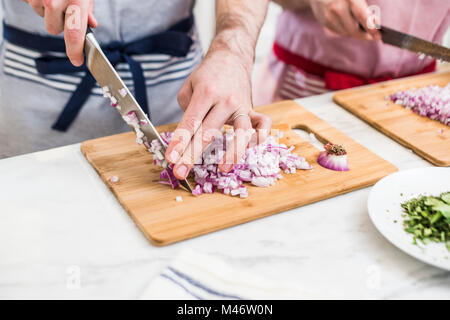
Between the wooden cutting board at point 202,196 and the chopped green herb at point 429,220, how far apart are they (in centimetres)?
16

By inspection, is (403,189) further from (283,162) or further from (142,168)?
(142,168)

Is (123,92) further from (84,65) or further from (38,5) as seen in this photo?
(84,65)

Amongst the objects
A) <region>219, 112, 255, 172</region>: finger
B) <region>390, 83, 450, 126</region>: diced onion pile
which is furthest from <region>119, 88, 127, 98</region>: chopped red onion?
<region>390, 83, 450, 126</region>: diced onion pile

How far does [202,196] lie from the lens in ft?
2.92

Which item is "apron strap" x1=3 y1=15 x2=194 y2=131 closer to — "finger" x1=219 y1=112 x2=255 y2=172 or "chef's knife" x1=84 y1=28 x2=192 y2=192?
"chef's knife" x1=84 y1=28 x2=192 y2=192

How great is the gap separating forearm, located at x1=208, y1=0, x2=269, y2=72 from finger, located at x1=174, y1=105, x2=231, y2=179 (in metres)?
0.20

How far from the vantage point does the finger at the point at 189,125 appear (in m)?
0.89

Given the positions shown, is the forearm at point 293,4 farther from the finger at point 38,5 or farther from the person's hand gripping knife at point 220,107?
the finger at point 38,5

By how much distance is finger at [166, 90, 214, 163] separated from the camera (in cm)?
89

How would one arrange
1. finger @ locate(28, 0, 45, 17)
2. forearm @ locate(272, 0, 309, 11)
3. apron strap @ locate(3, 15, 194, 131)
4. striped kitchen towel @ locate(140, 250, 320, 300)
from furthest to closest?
forearm @ locate(272, 0, 309, 11) < apron strap @ locate(3, 15, 194, 131) < finger @ locate(28, 0, 45, 17) < striped kitchen towel @ locate(140, 250, 320, 300)

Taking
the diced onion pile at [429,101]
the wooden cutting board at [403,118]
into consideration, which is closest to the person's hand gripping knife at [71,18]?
the wooden cutting board at [403,118]

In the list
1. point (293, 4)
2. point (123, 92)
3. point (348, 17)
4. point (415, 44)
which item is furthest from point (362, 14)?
point (123, 92)

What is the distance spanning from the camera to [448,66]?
173 centimetres
